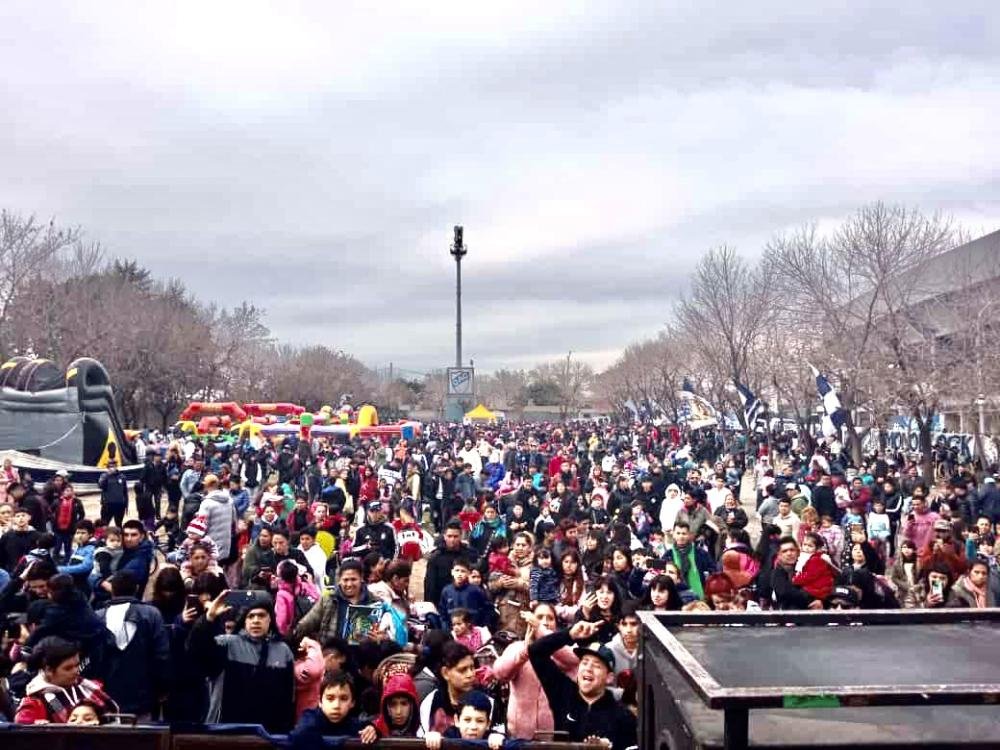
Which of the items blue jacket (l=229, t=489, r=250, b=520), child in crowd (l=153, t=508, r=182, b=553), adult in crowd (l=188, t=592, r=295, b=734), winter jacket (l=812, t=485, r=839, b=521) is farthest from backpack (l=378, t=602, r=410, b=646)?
winter jacket (l=812, t=485, r=839, b=521)

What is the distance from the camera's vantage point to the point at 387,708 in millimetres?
4652

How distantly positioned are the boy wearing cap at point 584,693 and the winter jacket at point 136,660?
7.38 ft

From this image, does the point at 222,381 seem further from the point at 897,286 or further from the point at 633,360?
the point at 897,286

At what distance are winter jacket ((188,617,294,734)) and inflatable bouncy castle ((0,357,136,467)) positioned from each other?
19.0 m

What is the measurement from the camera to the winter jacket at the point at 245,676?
15.9ft

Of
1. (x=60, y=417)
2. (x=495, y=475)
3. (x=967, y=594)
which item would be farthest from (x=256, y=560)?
(x=60, y=417)

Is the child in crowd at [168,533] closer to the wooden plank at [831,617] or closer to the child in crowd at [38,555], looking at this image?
the child in crowd at [38,555]

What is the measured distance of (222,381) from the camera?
53562 millimetres

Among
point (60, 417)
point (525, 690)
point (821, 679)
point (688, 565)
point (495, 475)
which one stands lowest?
point (688, 565)

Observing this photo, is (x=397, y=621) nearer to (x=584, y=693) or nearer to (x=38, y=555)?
(x=584, y=693)

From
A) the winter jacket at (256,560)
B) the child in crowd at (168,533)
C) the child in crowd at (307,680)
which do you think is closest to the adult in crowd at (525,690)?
the child in crowd at (307,680)

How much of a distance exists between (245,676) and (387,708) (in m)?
0.84

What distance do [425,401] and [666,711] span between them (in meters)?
116

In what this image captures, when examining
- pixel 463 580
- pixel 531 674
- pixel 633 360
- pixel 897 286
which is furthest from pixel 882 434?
pixel 633 360
